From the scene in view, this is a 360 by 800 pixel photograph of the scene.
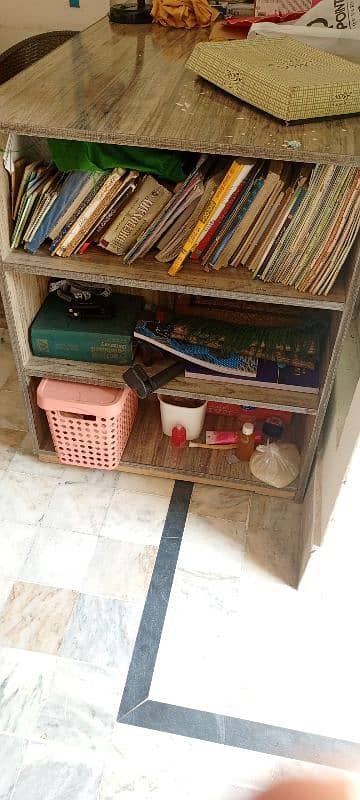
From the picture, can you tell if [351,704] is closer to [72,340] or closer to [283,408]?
[283,408]

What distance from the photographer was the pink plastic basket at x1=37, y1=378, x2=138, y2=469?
145 centimetres

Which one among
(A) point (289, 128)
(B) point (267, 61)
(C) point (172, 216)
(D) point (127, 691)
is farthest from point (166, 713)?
(B) point (267, 61)

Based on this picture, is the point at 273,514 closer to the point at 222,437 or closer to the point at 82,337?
the point at 222,437

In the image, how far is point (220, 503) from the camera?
1574 mm

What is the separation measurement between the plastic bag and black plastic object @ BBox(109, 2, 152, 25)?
1224mm

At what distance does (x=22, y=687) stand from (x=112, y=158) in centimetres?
110

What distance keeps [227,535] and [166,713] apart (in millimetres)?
455

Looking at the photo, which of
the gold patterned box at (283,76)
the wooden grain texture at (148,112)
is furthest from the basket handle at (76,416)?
the gold patterned box at (283,76)

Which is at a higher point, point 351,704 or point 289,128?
point 289,128

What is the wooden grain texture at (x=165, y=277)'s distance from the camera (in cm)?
121

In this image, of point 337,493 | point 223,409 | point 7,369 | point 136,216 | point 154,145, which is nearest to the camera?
point 154,145

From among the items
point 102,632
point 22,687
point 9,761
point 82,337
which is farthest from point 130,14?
point 9,761

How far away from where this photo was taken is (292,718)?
118cm

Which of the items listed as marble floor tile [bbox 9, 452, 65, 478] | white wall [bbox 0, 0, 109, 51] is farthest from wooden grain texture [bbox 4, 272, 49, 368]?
white wall [bbox 0, 0, 109, 51]
